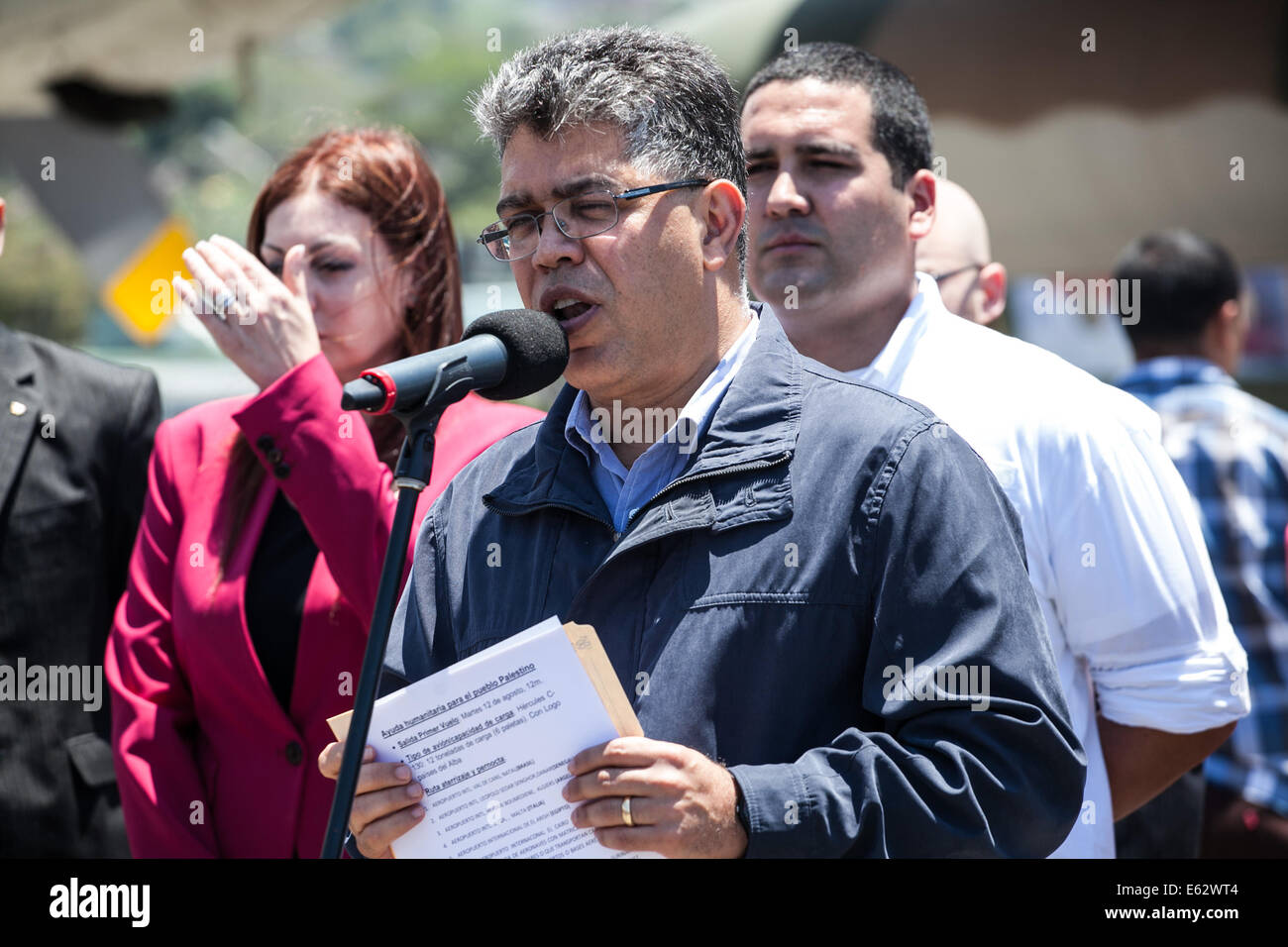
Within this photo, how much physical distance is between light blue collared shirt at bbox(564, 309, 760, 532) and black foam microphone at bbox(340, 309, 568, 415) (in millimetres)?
218

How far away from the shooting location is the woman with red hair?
271 centimetres

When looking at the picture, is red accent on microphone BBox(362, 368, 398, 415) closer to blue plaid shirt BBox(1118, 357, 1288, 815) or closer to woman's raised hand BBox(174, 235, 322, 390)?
woman's raised hand BBox(174, 235, 322, 390)

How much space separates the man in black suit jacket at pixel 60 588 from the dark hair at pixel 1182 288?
3262mm

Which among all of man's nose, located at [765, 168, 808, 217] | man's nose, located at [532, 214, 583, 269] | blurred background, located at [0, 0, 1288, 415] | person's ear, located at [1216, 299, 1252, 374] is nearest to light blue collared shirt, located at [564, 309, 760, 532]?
man's nose, located at [532, 214, 583, 269]

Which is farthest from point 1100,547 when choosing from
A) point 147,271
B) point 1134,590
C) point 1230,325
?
point 147,271

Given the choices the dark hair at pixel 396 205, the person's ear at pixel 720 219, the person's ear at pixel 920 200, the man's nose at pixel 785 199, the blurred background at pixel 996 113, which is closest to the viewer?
the person's ear at pixel 720 219

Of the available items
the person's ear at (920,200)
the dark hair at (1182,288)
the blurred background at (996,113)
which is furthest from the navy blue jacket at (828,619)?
the dark hair at (1182,288)

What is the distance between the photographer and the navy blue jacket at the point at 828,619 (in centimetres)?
183

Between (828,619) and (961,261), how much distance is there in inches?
84.6

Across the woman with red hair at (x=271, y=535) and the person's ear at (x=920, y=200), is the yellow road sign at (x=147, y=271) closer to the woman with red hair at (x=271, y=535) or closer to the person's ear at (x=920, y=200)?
the woman with red hair at (x=271, y=535)

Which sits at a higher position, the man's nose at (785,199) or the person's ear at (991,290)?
the man's nose at (785,199)

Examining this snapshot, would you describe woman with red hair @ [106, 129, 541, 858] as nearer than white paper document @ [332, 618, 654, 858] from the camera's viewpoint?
No
